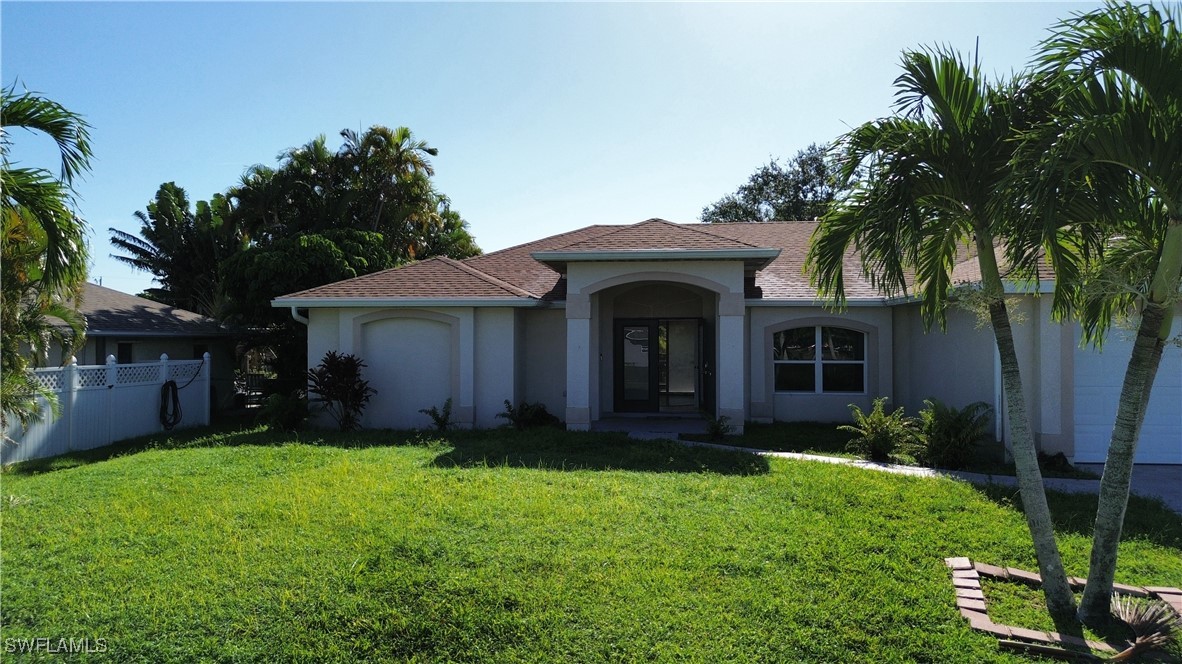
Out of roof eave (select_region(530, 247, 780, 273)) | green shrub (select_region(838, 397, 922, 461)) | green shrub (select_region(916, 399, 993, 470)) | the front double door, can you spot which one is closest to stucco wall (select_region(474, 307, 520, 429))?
roof eave (select_region(530, 247, 780, 273))

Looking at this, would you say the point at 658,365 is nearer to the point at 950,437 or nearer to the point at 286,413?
the point at 950,437

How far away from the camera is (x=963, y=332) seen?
11617mm

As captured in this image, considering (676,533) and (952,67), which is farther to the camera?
(676,533)

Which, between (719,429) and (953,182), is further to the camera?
(719,429)

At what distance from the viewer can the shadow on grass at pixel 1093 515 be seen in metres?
6.45

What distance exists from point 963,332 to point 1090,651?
843 centimetres

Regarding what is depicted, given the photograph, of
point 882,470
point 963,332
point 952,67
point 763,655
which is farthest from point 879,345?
point 763,655

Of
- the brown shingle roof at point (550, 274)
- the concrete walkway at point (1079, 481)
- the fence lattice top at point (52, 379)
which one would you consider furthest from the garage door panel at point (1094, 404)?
the fence lattice top at point (52, 379)

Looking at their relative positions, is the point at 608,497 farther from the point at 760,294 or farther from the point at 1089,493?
the point at 760,294

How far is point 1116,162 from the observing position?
418 centimetres

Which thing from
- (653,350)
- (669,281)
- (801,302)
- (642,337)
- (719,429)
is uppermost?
(669,281)

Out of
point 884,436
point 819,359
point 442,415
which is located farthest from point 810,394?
point 442,415

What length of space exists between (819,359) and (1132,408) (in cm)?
1011

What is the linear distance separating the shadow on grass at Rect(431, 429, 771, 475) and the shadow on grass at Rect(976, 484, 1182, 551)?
288 centimetres
